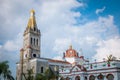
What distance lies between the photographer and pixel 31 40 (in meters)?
78.3

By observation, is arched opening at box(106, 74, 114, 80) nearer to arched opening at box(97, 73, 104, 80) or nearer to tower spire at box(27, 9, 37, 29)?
arched opening at box(97, 73, 104, 80)

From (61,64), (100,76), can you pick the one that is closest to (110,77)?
(100,76)

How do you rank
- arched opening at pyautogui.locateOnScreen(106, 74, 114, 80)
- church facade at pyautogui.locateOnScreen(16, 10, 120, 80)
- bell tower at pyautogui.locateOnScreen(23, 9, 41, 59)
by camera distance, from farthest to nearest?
bell tower at pyautogui.locateOnScreen(23, 9, 41, 59) < church facade at pyautogui.locateOnScreen(16, 10, 120, 80) < arched opening at pyautogui.locateOnScreen(106, 74, 114, 80)

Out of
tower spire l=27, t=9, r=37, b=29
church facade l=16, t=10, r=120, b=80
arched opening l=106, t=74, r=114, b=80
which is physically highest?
tower spire l=27, t=9, r=37, b=29

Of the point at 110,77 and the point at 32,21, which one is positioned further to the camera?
the point at 32,21

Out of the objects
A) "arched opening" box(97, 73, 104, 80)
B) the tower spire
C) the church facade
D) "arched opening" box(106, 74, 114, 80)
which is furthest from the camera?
the tower spire

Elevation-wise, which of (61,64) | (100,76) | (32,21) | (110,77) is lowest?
(110,77)

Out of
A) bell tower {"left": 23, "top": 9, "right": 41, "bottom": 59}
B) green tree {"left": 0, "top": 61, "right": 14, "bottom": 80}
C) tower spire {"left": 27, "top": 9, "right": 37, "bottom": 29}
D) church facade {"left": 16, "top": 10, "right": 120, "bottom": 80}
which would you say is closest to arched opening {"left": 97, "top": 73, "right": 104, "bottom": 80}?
church facade {"left": 16, "top": 10, "right": 120, "bottom": 80}

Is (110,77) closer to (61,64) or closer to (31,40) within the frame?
(61,64)

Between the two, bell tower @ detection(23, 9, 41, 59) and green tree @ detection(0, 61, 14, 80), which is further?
bell tower @ detection(23, 9, 41, 59)

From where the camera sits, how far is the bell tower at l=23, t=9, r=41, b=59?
76375 mm

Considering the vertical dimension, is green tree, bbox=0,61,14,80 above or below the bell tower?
below

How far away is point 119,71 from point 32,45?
128 feet

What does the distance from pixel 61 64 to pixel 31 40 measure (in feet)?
42.6
